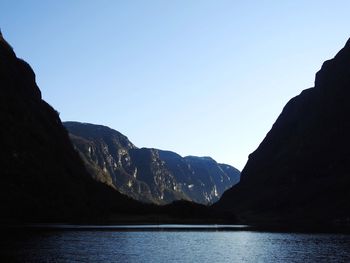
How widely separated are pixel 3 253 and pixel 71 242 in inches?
1427

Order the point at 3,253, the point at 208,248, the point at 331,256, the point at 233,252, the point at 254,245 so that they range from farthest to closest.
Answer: the point at 254,245 < the point at 208,248 < the point at 233,252 < the point at 331,256 < the point at 3,253

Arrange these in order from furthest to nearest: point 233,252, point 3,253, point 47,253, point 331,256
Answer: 1. point 233,252
2. point 331,256
3. point 47,253
4. point 3,253

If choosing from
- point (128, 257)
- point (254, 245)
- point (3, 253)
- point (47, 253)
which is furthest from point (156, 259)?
point (254, 245)

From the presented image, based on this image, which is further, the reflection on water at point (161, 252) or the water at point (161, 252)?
the reflection on water at point (161, 252)

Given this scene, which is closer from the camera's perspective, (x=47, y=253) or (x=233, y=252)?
(x=47, y=253)

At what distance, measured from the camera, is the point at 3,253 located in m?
95.4

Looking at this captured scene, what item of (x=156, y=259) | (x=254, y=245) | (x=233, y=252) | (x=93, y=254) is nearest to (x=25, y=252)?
(x=93, y=254)

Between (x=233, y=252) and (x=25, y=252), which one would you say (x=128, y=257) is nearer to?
(x=25, y=252)

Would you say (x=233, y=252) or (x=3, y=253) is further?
(x=233, y=252)

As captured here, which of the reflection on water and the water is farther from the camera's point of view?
the reflection on water

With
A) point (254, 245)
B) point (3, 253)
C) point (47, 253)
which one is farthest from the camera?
point (254, 245)

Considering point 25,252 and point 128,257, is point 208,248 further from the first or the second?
point 25,252

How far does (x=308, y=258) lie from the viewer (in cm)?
10656

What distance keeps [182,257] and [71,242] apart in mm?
35037
